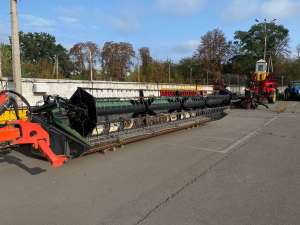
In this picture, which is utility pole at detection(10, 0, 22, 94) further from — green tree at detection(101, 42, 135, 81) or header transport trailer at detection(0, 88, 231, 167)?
green tree at detection(101, 42, 135, 81)

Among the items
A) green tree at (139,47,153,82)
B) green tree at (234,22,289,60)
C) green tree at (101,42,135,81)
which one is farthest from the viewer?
green tree at (234,22,289,60)

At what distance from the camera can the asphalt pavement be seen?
4.57 metres

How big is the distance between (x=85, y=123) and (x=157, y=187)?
232 cm

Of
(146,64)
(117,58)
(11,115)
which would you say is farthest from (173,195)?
(117,58)

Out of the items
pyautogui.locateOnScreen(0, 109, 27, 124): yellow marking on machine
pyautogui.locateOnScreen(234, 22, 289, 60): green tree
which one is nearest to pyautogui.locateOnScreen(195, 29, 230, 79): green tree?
pyautogui.locateOnScreen(234, 22, 289, 60): green tree

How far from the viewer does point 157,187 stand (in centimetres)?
572

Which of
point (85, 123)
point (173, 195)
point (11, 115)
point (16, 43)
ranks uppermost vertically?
point (16, 43)

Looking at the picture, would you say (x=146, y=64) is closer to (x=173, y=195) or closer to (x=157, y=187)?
(x=157, y=187)

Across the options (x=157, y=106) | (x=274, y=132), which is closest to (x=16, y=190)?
(x=157, y=106)

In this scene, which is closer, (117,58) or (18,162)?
(18,162)

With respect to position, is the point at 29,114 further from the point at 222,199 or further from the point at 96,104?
the point at 222,199

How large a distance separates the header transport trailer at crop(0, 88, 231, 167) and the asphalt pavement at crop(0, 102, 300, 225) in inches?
13.6

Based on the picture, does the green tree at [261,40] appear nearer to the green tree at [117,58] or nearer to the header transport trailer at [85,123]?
the green tree at [117,58]

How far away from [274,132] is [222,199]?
300 inches
